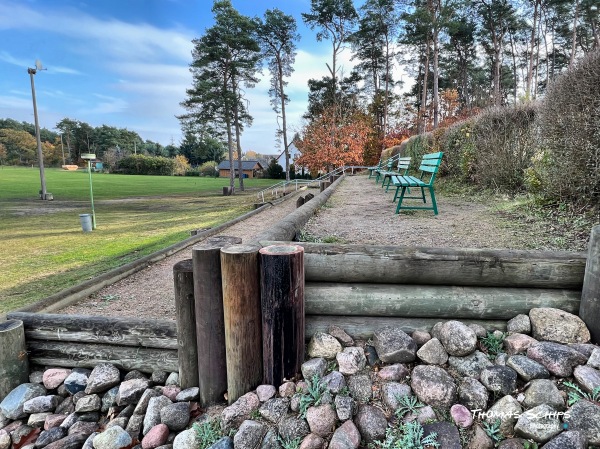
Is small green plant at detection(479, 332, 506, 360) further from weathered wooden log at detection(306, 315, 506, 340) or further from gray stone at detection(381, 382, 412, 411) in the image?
gray stone at detection(381, 382, 412, 411)

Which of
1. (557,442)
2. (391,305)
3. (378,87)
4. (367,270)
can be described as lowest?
(557,442)

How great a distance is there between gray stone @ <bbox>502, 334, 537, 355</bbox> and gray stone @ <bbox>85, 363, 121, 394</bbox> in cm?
263

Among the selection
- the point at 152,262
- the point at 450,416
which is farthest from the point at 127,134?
the point at 450,416

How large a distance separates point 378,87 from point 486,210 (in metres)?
31.2

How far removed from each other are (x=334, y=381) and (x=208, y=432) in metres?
0.79

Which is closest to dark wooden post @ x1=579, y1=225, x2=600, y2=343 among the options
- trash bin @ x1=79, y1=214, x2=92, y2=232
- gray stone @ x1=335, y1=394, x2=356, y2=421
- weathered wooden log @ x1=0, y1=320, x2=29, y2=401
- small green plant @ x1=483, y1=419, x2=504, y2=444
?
small green plant @ x1=483, y1=419, x2=504, y2=444

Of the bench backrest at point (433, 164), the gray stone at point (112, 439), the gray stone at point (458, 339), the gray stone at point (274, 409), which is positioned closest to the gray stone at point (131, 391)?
A: the gray stone at point (112, 439)

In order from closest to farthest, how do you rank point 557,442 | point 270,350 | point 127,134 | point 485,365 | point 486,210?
point 557,442
point 485,365
point 270,350
point 486,210
point 127,134

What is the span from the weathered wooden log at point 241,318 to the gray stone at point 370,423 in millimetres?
660

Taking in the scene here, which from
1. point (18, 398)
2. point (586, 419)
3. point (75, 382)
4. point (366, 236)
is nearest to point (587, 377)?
point (586, 419)

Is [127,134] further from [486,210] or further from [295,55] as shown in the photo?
[486,210]

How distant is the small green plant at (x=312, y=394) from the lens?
1.89 meters

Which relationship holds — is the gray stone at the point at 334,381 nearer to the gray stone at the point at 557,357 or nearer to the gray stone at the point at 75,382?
the gray stone at the point at 557,357

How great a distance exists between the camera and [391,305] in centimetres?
221
